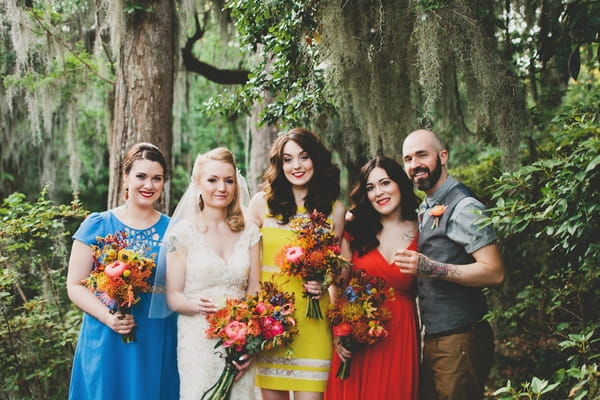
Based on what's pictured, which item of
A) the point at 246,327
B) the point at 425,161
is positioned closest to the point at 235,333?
the point at 246,327

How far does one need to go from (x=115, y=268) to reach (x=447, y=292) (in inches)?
74.7

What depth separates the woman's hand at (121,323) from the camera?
121 inches

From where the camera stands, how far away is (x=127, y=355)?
3176 mm

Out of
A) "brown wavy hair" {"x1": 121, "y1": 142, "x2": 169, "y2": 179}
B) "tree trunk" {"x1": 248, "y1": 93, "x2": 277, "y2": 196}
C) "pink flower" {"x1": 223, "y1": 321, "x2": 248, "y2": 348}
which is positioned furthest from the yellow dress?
"tree trunk" {"x1": 248, "y1": 93, "x2": 277, "y2": 196}

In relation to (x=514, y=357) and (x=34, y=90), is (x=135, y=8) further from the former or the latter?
(x=514, y=357)

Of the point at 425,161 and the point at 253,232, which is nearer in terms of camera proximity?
the point at 425,161

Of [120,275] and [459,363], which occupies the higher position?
[120,275]

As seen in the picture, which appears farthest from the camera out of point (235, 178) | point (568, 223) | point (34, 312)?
point (34, 312)

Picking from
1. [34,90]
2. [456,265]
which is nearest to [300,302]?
[456,265]

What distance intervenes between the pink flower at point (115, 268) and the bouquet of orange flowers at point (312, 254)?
0.88 m

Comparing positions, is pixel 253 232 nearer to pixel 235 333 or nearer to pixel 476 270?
pixel 235 333

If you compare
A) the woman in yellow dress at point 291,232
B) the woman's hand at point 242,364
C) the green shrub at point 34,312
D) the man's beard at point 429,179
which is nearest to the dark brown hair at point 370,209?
the woman in yellow dress at point 291,232

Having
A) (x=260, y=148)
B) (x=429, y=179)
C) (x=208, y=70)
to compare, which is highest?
(x=208, y=70)

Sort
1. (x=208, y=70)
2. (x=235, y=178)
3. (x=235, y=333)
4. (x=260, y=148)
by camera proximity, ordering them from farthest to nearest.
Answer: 1. (x=208, y=70)
2. (x=260, y=148)
3. (x=235, y=178)
4. (x=235, y=333)
